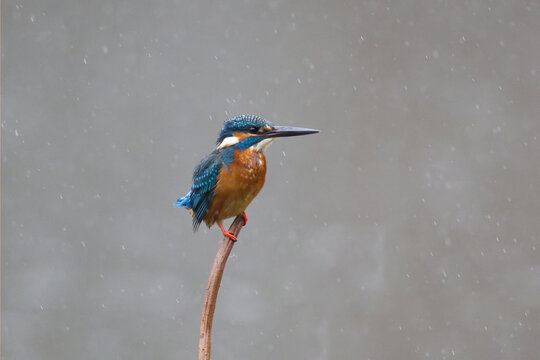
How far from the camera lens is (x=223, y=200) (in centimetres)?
133

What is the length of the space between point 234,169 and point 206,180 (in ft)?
0.22

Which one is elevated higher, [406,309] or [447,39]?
[447,39]

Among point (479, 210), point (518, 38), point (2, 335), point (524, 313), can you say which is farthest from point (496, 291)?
point (2, 335)

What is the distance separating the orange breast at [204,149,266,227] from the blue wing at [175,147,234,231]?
1 cm

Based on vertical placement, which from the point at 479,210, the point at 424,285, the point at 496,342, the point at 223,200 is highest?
the point at 479,210

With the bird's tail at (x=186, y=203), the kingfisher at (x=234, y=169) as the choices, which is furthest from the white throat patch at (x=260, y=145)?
the bird's tail at (x=186, y=203)

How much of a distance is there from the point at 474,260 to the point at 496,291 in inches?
7.3

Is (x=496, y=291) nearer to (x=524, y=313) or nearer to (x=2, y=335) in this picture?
(x=524, y=313)

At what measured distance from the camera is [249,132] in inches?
51.1

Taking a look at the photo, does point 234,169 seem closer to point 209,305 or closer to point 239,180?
point 239,180

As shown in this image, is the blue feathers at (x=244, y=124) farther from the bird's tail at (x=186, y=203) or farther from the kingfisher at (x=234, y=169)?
the bird's tail at (x=186, y=203)

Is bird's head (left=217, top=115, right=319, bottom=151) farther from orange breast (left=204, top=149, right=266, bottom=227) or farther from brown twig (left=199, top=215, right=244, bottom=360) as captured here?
brown twig (left=199, top=215, right=244, bottom=360)

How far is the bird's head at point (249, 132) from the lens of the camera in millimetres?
1271

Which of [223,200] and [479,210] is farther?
[479,210]
